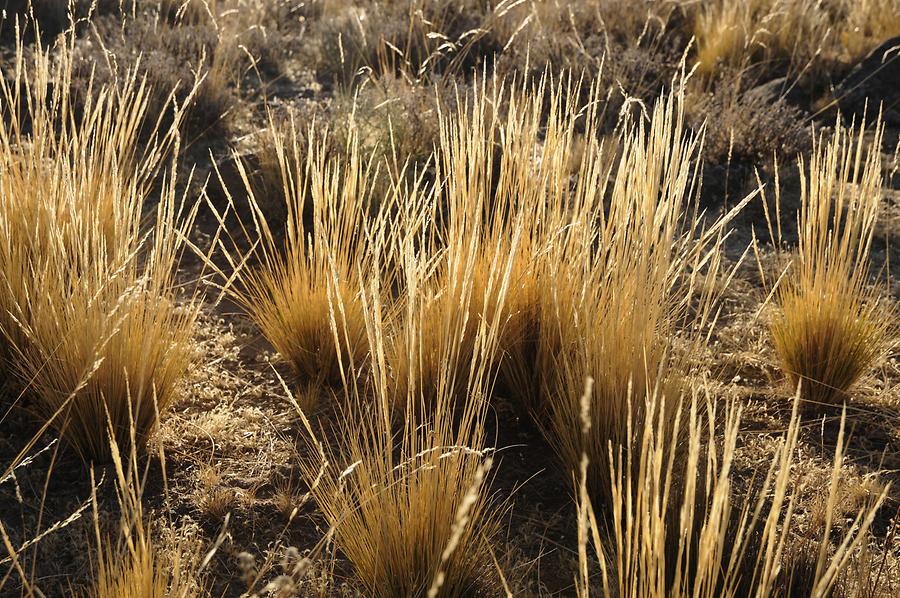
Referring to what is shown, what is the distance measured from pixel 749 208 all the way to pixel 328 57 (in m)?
3.20

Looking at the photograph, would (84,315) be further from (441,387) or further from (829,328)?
(829,328)

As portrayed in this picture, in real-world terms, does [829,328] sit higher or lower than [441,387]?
lower

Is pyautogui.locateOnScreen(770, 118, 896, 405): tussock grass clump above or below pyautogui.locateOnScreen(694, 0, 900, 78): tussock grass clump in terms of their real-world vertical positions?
below

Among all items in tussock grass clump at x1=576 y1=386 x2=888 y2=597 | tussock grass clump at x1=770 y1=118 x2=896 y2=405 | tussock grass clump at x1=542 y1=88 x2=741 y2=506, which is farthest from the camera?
tussock grass clump at x1=770 y1=118 x2=896 y2=405

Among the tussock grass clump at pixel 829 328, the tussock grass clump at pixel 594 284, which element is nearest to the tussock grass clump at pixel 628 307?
the tussock grass clump at pixel 594 284

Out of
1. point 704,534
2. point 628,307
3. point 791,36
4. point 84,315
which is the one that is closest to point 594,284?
point 628,307

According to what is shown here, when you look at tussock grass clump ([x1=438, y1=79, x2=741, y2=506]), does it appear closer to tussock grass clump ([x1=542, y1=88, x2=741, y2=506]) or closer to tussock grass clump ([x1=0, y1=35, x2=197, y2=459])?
tussock grass clump ([x1=542, y1=88, x2=741, y2=506])

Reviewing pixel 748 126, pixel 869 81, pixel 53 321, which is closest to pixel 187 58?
pixel 748 126

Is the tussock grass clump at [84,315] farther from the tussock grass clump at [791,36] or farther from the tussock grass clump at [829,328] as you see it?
the tussock grass clump at [791,36]

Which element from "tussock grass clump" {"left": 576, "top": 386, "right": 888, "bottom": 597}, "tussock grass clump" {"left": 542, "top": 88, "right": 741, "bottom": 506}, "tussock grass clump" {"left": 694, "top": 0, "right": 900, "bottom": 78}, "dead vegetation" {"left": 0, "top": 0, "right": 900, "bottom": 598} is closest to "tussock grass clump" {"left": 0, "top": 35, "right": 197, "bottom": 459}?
"dead vegetation" {"left": 0, "top": 0, "right": 900, "bottom": 598}

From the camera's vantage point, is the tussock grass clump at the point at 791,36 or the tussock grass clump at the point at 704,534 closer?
the tussock grass clump at the point at 704,534

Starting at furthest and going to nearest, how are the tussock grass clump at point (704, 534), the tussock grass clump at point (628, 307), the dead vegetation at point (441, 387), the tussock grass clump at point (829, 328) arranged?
the tussock grass clump at point (829, 328) → the tussock grass clump at point (628, 307) → the dead vegetation at point (441, 387) → the tussock grass clump at point (704, 534)

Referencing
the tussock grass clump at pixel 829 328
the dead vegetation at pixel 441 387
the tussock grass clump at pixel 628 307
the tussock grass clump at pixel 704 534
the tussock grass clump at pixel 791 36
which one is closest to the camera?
the tussock grass clump at pixel 704 534

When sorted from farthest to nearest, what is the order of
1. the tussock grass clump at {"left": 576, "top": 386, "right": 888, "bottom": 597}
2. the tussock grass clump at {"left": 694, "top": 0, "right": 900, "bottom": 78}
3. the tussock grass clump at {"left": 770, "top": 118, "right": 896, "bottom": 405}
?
the tussock grass clump at {"left": 694, "top": 0, "right": 900, "bottom": 78} → the tussock grass clump at {"left": 770, "top": 118, "right": 896, "bottom": 405} → the tussock grass clump at {"left": 576, "top": 386, "right": 888, "bottom": 597}
